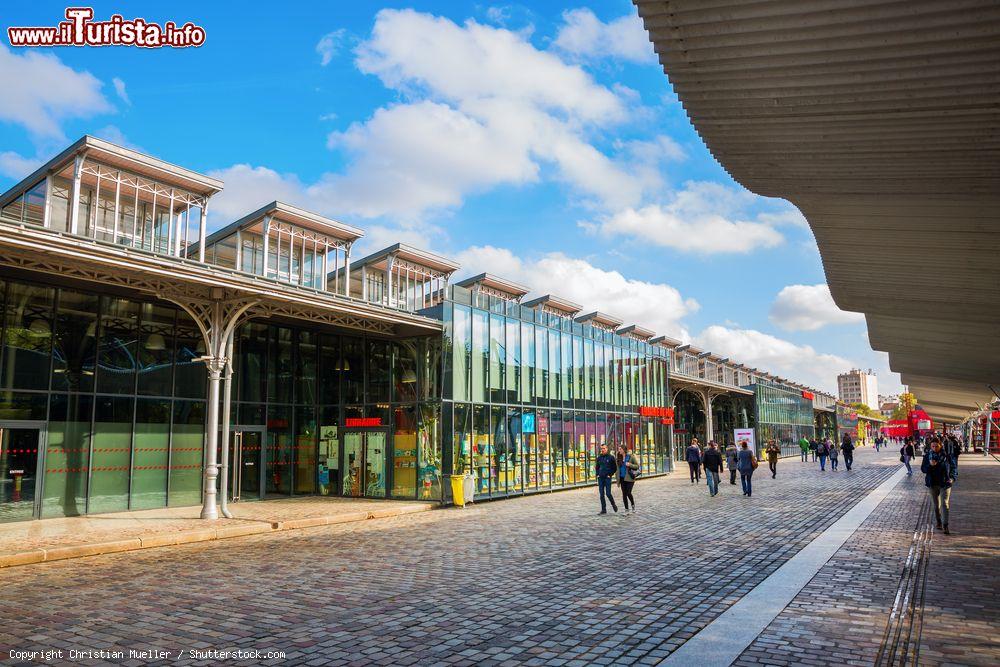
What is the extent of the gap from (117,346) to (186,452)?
11.7 feet

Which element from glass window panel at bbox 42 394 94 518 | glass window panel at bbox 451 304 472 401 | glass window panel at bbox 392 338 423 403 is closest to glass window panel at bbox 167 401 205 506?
glass window panel at bbox 42 394 94 518

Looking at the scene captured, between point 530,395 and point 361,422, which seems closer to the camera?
point 361,422

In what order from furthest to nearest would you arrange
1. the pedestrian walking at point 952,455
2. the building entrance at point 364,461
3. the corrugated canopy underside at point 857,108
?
the building entrance at point 364,461
the pedestrian walking at point 952,455
the corrugated canopy underside at point 857,108

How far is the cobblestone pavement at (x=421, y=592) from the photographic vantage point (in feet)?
20.5

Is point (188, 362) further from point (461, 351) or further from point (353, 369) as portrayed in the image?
point (461, 351)

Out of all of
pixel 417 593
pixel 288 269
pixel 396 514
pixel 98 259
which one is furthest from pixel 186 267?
pixel 288 269

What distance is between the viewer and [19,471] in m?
15.8

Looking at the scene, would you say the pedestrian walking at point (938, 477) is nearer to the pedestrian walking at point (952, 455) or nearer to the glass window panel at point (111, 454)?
the pedestrian walking at point (952, 455)

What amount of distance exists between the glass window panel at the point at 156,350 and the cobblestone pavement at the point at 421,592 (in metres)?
7.22

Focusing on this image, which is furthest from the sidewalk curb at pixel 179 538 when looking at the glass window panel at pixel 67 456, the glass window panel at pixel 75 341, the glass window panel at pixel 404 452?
the glass window panel at pixel 75 341

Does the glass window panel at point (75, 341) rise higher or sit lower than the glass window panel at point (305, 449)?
higher

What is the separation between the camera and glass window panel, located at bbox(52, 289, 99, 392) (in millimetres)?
16828

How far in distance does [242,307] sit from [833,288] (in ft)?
44.2

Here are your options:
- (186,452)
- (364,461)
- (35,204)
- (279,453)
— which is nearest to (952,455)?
(364,461)
